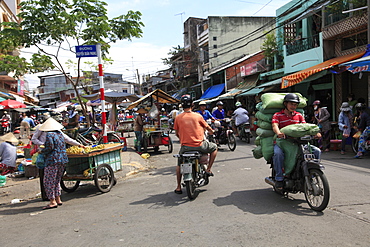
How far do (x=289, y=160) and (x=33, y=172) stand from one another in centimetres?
704

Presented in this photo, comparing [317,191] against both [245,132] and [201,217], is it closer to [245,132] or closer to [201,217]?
[201,217]

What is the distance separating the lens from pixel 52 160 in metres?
5.84

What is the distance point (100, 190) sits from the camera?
655cm

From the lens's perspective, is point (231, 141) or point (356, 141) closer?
point (356, 141)

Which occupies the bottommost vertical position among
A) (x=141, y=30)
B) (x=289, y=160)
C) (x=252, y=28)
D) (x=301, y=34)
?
(x=289, y=160)

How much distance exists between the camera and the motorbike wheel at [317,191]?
4.28 metres

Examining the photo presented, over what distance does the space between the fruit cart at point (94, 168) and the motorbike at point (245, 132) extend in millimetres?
7697

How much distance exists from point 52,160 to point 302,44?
52.2 feet

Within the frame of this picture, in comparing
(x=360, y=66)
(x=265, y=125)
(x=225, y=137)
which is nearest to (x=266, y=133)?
(x=265, y=125)

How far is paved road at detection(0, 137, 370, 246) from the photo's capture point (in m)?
3.71

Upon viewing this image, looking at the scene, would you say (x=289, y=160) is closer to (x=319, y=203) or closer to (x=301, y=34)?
(x=319, y=203)

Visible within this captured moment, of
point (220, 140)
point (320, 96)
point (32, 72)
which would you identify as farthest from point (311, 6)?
point (32, 72)

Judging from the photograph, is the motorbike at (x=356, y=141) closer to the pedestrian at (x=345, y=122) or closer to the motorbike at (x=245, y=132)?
the pedestrian at (x=345, y=122)

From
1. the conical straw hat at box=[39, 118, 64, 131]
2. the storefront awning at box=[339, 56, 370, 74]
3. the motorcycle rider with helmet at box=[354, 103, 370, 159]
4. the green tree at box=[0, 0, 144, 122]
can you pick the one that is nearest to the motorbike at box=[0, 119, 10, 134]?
the green tree at box=[0, 0, 144, 122]
